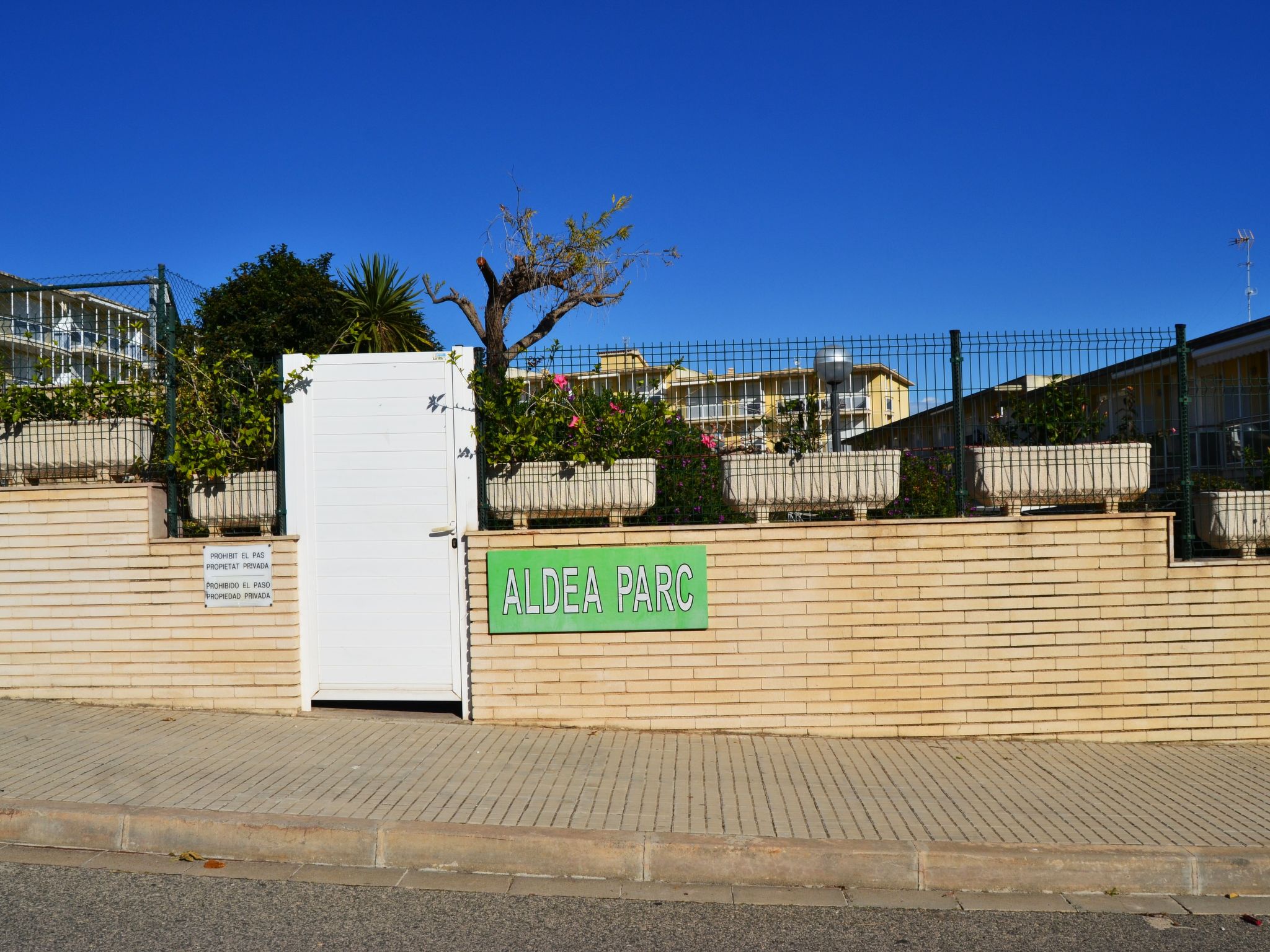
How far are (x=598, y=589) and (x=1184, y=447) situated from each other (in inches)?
189

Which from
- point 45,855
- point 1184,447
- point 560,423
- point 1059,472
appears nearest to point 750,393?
point 560,423

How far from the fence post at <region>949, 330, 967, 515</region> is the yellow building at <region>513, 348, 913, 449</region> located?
0.38 m

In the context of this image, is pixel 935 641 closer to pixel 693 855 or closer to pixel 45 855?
pixel 693 855

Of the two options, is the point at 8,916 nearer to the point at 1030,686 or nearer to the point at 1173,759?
the point at 1030,686

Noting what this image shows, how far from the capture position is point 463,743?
7.05 meters

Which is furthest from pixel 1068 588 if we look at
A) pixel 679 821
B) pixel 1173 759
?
pixel 679 821

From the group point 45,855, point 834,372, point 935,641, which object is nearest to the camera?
point 45,855

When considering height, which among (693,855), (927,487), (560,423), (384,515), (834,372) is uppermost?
(834,372)

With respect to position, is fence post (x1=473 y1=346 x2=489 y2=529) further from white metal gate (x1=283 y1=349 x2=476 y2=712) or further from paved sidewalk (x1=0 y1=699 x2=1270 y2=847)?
paved sidewalk (x1=0 y1=699 x2=1270 y2=847)

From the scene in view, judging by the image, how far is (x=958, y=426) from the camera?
7895 mm

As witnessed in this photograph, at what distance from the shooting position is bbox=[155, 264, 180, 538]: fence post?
7.91 meters

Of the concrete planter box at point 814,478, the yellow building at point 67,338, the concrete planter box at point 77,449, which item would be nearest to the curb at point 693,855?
the concrete planter box at point 814,478

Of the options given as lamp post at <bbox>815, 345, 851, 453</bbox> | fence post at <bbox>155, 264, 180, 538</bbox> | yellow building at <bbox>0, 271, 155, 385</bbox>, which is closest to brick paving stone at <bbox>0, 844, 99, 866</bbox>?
fence post at <bbox>155, 264, 180, 538</bbox>

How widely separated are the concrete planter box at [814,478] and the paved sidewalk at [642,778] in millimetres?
1819
